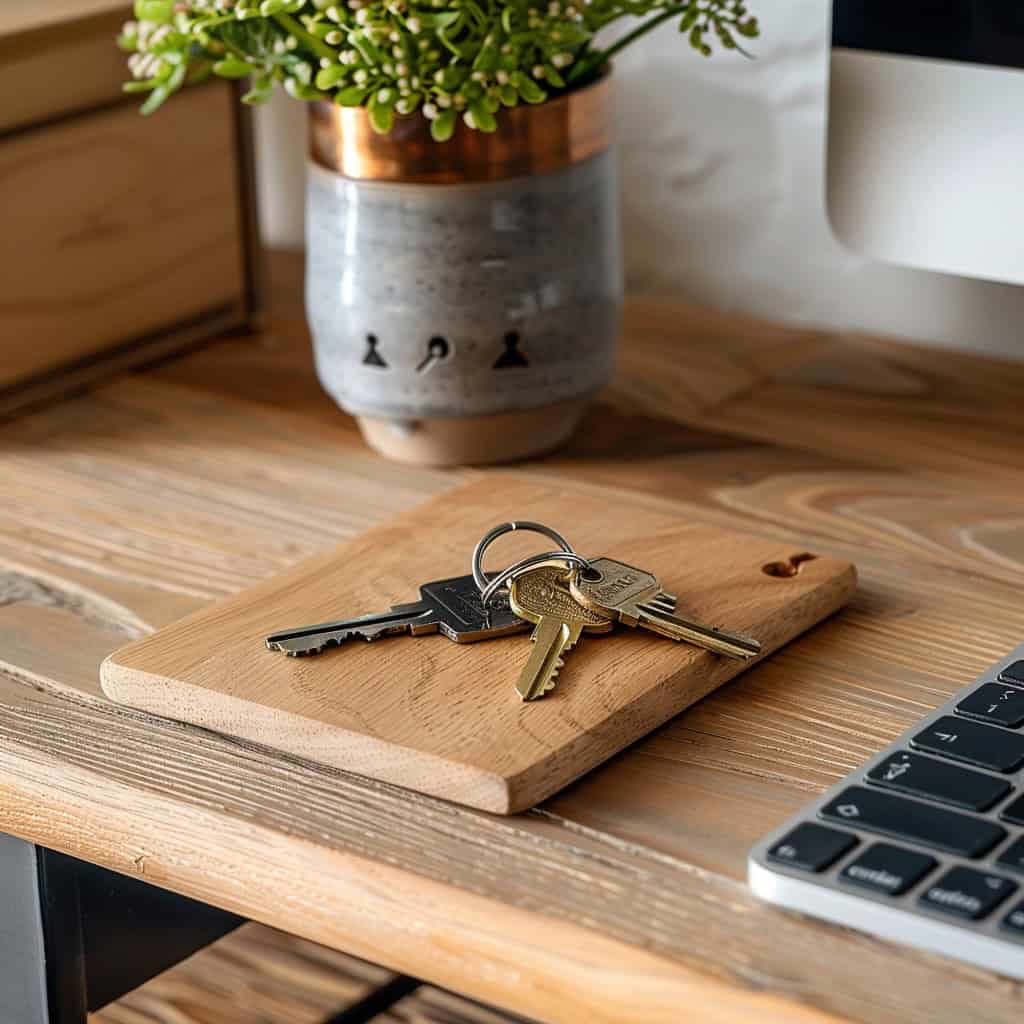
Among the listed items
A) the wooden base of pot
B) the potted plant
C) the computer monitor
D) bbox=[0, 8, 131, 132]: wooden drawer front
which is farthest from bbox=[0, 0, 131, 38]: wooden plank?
the computer monitor

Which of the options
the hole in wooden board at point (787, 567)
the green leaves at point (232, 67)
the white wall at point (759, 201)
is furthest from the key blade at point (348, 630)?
the white wall at point (759, 201)

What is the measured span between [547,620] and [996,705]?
0.46 feet

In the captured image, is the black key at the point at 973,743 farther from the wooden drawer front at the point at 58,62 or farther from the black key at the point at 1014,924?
the wooden drawer front at the point at 58,62

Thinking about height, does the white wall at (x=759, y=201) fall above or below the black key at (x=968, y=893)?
above

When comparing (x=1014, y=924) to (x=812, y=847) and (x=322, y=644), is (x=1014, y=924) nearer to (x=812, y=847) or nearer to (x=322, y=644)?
(x=812, y=847)

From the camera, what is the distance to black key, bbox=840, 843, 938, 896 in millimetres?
403

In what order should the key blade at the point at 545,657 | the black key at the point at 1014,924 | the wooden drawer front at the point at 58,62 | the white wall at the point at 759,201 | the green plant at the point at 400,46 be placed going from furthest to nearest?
the white wall at the point at 759,201 < the wooden drawer front at the point at 58,62 < the green plant at the point at 400,46 < the key blade at the point at 545,657 < the black key at the point at 1014,924

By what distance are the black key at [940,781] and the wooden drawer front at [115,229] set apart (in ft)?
1.65

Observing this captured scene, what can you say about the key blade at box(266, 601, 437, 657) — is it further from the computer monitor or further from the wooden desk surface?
the computer monitor

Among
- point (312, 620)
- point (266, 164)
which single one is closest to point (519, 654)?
point (312, 620)

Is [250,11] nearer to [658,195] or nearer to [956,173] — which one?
[956,173]

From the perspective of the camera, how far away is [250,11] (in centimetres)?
62

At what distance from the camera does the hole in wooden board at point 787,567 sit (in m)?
0.58

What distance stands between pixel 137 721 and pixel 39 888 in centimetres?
6
